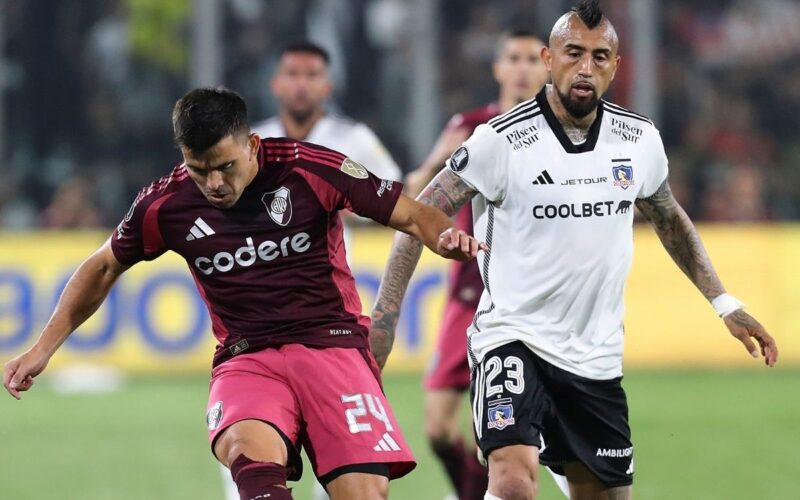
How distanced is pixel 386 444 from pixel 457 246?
2.76 ft

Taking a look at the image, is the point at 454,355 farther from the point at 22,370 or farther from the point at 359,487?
the point at 22,370

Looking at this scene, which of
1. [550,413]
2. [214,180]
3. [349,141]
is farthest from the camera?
[349,141]

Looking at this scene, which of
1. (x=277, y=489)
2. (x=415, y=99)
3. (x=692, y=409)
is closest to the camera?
(x=277, y=489)

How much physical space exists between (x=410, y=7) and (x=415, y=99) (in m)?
0.98

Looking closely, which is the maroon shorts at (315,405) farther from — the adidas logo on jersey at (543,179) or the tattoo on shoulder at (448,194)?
the adidas logo on jersey at (543,179)

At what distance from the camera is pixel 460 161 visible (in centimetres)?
599

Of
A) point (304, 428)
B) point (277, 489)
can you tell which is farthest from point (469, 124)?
point (277, 489)

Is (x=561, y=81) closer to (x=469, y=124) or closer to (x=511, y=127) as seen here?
(x=511, y=127)

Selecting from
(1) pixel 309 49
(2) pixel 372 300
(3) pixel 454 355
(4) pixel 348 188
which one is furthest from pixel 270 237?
(2) pixel 372 300

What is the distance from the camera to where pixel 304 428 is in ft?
19.3

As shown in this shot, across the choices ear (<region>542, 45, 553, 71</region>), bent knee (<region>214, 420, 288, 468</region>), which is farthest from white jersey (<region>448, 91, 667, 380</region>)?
bent knee (<region>214, 420, 288, 468</region>)

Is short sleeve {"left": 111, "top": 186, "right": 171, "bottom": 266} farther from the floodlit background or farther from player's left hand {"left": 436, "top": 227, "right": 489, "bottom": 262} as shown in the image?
the floodlit background

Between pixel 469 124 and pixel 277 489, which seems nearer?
pixel 277 489

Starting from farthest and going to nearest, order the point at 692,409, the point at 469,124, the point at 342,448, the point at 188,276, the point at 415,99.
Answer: the point at 415,99, the point at 188,276, the point at 692,409, the point at 469,124, the point at 342,448
